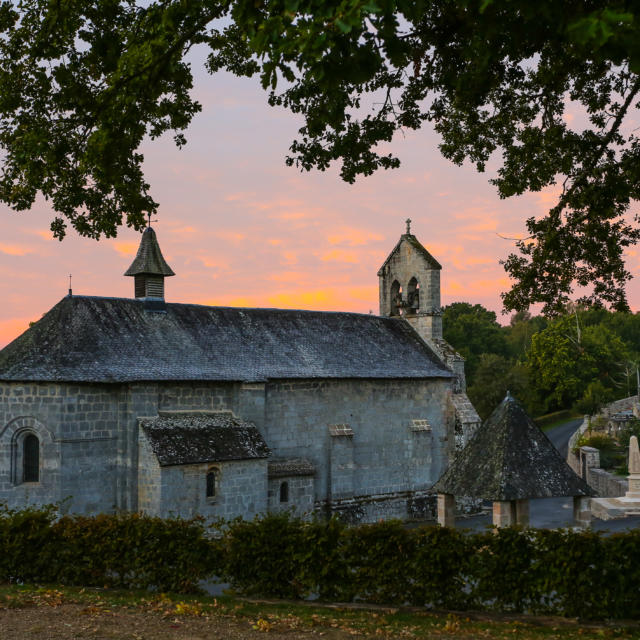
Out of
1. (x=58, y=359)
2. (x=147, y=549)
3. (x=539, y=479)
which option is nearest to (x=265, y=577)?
(x=147, y=549)

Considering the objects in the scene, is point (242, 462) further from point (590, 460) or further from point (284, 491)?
point (590, 460)

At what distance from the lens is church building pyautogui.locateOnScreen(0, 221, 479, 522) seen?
74.8 feet

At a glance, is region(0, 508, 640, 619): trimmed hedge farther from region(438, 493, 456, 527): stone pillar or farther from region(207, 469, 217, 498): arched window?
region(207, 469, 217, 498): arched window

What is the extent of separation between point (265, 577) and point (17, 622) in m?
4.13

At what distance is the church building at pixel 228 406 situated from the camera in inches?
898

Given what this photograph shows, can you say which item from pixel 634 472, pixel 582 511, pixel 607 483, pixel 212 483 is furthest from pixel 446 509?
pixel 607 483

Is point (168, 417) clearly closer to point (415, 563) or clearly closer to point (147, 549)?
point (147, 549)

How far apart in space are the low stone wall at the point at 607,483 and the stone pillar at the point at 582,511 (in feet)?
49.1

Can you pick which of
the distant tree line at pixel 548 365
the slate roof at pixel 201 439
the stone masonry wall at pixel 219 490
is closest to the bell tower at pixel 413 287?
the slate roof at pixel 201 439

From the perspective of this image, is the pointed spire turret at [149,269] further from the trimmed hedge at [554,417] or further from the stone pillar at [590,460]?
the trimmed hedge at [554,417]

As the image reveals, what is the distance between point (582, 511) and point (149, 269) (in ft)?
57.1

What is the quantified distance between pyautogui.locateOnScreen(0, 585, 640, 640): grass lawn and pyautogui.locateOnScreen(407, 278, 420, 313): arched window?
23.6 meters

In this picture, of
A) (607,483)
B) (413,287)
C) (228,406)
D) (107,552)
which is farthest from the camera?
(413,287)

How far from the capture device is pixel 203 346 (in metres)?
26.7
